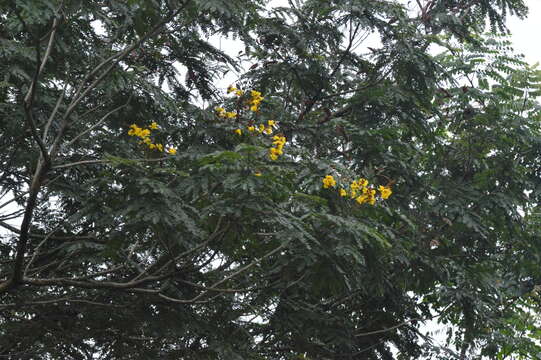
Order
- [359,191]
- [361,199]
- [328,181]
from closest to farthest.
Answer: [328,181] → [361,199] → [359,191]

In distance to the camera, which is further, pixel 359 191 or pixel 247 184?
pixel 359 191

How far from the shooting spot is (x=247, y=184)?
4.10m

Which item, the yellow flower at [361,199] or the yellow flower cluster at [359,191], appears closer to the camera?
the yellow flower cluster at [359,191]

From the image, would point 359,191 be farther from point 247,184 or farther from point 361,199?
point 247,184

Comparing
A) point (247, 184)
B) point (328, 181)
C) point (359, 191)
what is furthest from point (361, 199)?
point (247, 184)

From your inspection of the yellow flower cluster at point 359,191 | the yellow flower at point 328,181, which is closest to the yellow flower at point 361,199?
the yellow flower cluster at point 359,191

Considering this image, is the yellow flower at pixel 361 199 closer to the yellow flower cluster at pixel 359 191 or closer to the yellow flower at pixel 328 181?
the yellow flower cluster at pixel 359 191

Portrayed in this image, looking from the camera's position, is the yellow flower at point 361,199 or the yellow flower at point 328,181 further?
the yellow flower at point 361,199

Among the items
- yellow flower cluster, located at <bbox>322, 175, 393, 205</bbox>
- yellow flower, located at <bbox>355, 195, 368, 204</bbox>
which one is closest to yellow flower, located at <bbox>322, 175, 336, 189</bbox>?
yellow flower cluster, located at <bbox>322, 175, 393, 205</bbox>

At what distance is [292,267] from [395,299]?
2329 mm

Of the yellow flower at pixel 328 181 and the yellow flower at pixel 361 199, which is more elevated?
the yellow flower at pixel 328 181

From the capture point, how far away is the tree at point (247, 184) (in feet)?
14.9

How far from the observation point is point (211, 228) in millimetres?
4824

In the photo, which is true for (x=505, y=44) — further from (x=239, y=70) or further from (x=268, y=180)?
(x=268, y=180)
